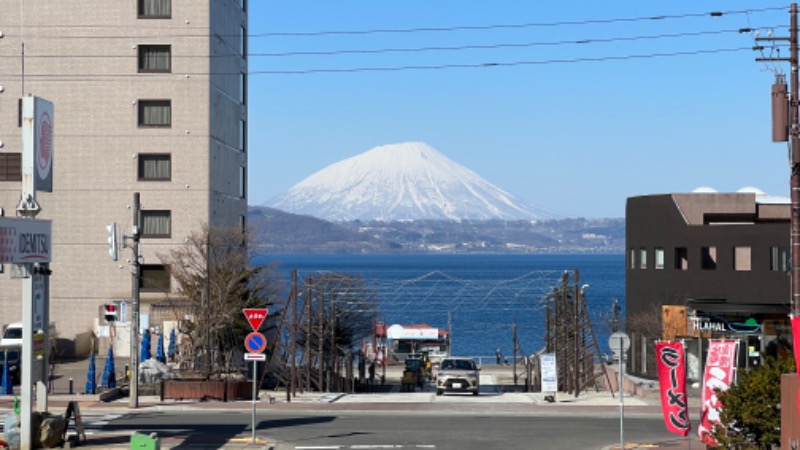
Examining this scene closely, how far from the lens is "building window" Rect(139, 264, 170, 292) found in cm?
6469

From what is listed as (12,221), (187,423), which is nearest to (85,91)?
(187,423)

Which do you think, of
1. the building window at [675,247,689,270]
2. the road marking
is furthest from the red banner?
the building window at [675,247,689,270]

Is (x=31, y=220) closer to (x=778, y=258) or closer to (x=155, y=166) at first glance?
(x=778, y=258)

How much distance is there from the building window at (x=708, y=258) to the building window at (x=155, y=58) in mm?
30425

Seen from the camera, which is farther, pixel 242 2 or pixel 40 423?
pixel 242 2

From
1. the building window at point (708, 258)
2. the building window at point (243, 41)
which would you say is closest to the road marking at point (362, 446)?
the building window at point (708, 258)

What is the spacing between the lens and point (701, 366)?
46781 mm

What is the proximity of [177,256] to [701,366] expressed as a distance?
27.8 meters

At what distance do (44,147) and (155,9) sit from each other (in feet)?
131

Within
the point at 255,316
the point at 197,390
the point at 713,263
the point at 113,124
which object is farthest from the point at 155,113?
the point at 255,316

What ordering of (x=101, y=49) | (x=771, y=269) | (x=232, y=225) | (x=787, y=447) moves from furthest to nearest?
(x=232, y=225)
(x=101, y=49)
(x=771, y=269)
(x=787, y=447)

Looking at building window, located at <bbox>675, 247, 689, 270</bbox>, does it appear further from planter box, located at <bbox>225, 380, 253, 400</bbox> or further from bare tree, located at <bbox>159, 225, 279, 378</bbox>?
planter box, located at <bbox>225, 380, 253, 400</bbox>

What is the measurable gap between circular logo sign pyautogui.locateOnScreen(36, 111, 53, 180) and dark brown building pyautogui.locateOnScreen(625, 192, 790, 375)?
97.5ft

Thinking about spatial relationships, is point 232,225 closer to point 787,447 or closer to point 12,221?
point 12,221
